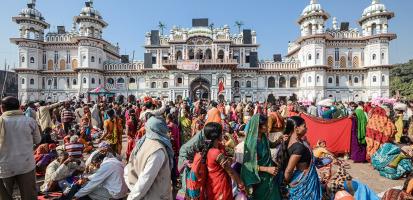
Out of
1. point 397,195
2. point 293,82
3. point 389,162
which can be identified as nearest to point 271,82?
point 293,82

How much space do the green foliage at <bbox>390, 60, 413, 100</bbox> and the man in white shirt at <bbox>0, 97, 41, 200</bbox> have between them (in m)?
50.1

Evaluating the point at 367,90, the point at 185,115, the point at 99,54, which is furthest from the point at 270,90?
the point at 185,115

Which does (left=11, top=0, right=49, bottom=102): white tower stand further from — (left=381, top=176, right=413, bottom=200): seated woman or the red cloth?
(left=381, top=176, right=413, bottom=200): seated woman

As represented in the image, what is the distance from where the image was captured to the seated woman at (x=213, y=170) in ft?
10.7

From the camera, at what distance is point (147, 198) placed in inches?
119

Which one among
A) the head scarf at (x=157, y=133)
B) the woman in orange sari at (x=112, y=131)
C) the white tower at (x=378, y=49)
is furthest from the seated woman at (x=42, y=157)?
the white tower at (x=378, y=49)

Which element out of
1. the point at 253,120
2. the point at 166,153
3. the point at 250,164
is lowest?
the point at 250,164

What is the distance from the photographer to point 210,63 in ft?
121

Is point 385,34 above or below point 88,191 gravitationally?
above

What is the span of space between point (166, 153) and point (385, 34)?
40.8 m

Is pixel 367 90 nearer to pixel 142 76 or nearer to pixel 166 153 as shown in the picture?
pixel 142 76

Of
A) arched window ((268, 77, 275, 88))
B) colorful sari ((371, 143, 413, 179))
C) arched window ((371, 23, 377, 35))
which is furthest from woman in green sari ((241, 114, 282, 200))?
arched window ((371, 23, 377, 35))

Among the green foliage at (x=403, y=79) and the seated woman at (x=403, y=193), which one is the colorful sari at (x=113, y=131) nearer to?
the seated woman at (x=403, y=193)

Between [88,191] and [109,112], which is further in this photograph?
[109,112]
